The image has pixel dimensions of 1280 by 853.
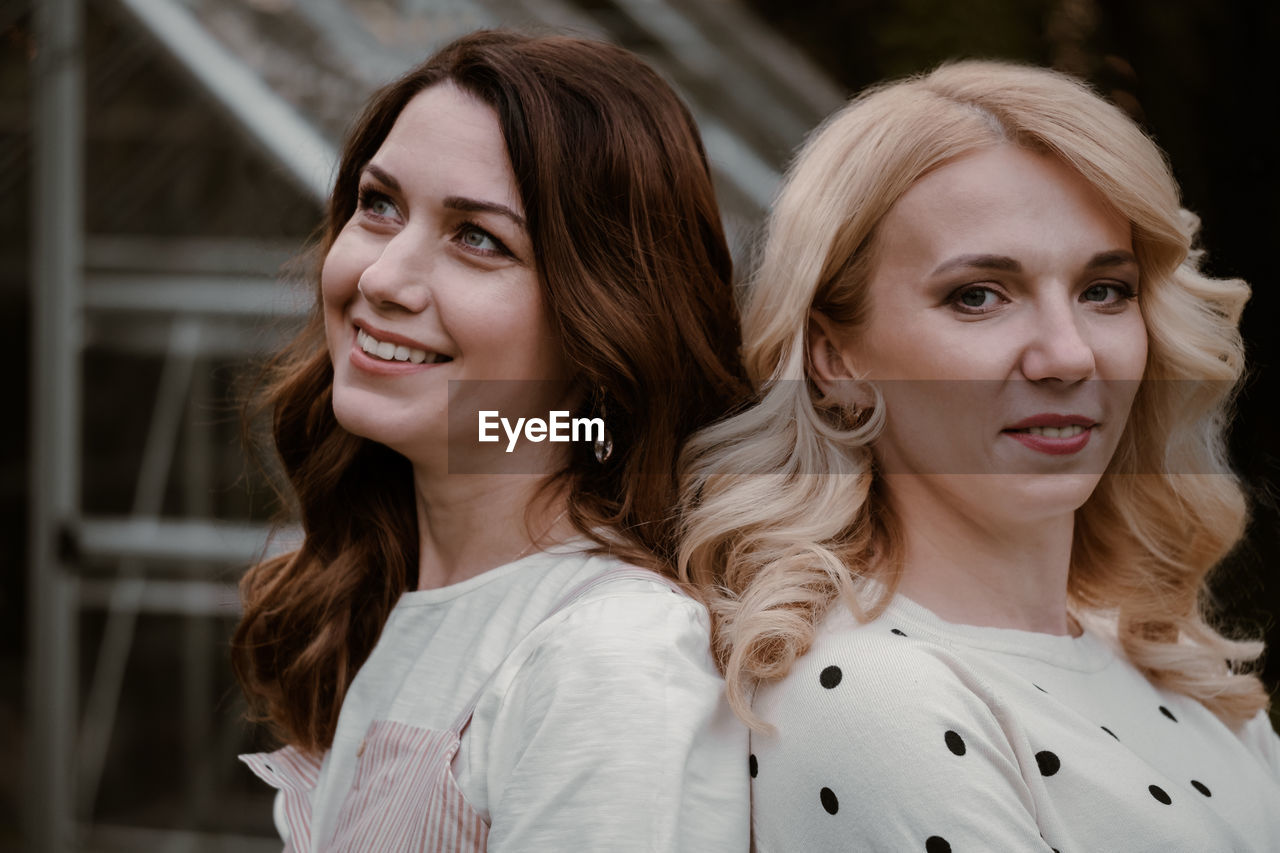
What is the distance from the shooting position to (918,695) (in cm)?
138

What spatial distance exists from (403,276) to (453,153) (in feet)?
A: 0.57

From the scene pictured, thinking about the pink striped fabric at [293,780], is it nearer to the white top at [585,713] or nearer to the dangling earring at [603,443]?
the white top at [585,713]

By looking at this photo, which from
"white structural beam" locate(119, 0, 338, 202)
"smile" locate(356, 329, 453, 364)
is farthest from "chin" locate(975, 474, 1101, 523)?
"white structural beam" locate(119, 0, 338, 202)

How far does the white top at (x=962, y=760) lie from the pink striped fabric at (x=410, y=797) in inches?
10.1

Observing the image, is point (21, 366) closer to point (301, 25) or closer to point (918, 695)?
point (301, 25)

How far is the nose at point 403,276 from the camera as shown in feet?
5.29

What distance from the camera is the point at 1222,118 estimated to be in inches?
95.1

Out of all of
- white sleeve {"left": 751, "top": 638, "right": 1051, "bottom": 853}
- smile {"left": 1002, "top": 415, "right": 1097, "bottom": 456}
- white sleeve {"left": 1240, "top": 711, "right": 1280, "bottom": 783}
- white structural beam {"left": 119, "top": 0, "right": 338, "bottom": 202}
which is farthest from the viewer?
white structural beam {"left": 119, "top": 0, "right": 338, "bottom": 202}

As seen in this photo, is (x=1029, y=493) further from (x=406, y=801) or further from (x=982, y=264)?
(x=406, y=801)

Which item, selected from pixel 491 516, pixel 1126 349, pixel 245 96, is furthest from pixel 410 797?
pixel 245 96

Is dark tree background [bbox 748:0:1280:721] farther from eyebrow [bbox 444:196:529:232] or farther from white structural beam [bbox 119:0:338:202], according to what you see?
white structural beam [bbox 119:0:338:202]

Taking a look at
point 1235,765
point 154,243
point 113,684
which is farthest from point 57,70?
point 1235,765

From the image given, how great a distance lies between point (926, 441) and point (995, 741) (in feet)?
1.27

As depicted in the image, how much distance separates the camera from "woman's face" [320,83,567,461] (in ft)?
5.27
